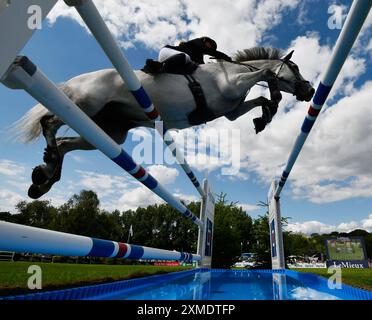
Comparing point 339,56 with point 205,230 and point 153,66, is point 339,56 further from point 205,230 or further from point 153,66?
point 205,230

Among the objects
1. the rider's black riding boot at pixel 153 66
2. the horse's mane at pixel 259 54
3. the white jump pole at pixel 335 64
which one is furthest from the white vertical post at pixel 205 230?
the rider's black riding boot at pixel 153 66

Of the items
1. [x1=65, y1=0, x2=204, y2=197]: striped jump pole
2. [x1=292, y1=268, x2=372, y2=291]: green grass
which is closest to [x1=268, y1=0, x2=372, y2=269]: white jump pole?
[x1=65, y1=0, x2=204, y2=197]: striped jump pole

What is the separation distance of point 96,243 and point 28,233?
0.60m

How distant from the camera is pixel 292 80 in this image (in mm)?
2709

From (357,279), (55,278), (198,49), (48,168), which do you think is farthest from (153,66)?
(357,279)

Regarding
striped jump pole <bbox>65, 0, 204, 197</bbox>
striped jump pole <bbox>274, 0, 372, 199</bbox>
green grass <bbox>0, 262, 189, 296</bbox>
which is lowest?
green grass <bbox>0, 262, 189, 296</bbox>

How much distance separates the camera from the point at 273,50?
2990 mm

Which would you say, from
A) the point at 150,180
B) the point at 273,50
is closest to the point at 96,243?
the point at 150,180

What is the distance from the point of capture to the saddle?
2121 millimetres

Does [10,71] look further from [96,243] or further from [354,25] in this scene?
[354,25]

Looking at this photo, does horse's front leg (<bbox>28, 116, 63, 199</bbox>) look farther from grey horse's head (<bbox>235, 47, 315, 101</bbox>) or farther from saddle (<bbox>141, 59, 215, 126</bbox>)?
grey horse's head (<bbox>235, 47, 315, 101</bbox>)

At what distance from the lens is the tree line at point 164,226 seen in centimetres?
1016

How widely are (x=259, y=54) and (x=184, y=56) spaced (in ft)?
4.00

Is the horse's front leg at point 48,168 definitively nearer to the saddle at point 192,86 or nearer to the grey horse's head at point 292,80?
the saddle at point 192,86
